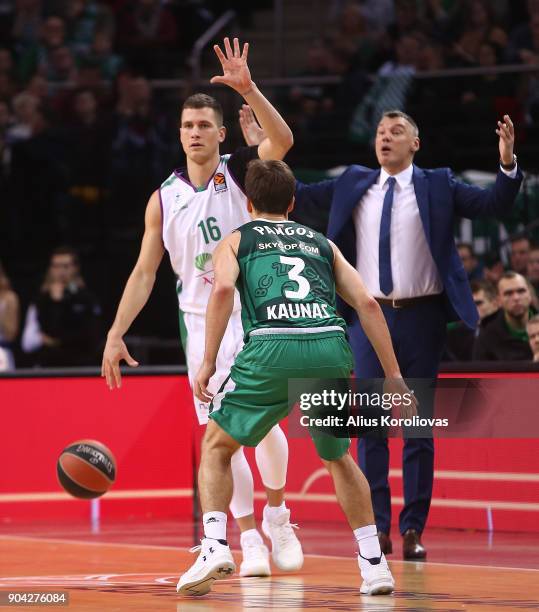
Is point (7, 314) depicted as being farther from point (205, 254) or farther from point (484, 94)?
point (205, 254)

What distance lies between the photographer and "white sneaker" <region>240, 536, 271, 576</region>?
690 cm

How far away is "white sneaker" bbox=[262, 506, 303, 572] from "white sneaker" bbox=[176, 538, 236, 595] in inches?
50.7

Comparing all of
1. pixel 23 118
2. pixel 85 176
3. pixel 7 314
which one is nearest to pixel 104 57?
pixel 23 118

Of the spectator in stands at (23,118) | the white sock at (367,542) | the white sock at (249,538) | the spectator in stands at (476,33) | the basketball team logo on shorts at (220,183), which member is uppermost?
the spectator in stands at (476,33)

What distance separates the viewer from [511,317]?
10016 mm

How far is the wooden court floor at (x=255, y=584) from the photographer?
573cm

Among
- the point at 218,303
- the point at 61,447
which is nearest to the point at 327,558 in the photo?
the point at 218,303

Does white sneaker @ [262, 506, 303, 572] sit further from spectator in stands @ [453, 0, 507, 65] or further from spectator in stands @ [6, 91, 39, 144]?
spectator in stands @ [6, 91, 39, 144]

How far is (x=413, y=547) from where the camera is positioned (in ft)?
25.8

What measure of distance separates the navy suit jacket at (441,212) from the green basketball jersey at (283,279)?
6.41 feet

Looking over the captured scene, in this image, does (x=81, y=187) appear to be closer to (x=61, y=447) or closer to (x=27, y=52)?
(x=27, y=52)

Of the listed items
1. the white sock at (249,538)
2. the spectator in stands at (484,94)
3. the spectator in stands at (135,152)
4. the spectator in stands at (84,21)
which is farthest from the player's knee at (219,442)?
the spectator in stands at (84,21)

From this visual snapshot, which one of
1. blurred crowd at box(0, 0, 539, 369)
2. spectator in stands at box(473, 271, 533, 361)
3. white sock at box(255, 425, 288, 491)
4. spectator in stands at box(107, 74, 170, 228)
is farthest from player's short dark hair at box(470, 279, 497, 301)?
spectator in stands at box(107, 74, 170, 228)

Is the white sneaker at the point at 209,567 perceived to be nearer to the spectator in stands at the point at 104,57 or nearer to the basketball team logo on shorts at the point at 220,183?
the basketball team logo on shorts at the point at 220,183
